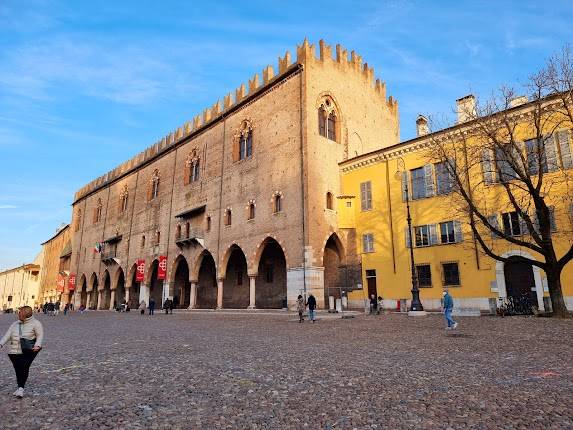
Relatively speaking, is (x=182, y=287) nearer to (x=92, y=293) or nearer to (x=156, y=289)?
(x=156, y=289)

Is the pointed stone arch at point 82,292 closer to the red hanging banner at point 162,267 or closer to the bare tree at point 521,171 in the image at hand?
the red hanging banner at point 162,267

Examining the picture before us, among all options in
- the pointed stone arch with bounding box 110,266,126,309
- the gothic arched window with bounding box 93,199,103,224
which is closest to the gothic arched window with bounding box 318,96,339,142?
the pointed stone arch with bounding box 110,266,126,309

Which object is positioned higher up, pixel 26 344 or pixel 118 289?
pixel 118 289

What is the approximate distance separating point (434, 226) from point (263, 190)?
38.6 ft

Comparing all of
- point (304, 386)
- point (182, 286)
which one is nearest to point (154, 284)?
point (182, 286)

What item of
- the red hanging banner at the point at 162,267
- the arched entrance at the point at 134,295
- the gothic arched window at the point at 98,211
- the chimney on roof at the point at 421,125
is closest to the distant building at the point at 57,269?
the gothic arched window at the point at 98,211

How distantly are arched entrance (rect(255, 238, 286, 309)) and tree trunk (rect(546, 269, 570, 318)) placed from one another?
56.1 feet

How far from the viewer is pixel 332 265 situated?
87.8 feet

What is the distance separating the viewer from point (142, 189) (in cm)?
4303

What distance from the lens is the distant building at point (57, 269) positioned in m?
55.8

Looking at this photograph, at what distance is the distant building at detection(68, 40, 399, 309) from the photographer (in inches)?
1003

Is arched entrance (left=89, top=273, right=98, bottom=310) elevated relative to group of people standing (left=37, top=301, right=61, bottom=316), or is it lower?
elevated

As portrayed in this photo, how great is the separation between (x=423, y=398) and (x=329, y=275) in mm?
22012

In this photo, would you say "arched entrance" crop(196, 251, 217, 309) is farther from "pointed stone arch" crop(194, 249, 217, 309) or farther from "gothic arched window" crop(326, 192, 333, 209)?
"gothic arched window" crop(326, 192, 333, 209)
